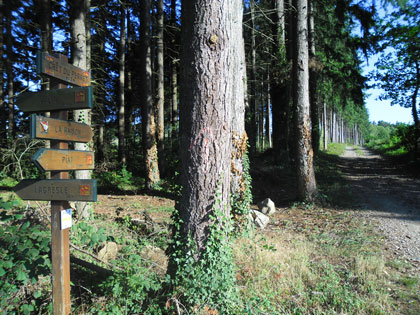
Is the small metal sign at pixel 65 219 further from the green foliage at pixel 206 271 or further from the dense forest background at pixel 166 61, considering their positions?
the dense forest background at pixel 166 61

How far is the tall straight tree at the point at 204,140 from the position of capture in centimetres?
323

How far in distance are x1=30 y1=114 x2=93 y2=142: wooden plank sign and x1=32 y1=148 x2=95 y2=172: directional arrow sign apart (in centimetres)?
14

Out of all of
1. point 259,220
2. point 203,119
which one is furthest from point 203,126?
point 259,220

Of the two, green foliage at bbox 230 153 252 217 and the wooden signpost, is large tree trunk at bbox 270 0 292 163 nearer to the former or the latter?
green foliage at bbox 230 153 252 217

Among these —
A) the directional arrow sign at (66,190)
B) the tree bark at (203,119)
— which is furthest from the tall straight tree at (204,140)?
the directional arrow sign at (66,190)

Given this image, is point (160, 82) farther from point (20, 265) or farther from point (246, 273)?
point (20, 265)

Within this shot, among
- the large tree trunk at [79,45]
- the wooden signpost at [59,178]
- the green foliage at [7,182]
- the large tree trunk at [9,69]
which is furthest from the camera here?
the large tree trunk at [9,69]

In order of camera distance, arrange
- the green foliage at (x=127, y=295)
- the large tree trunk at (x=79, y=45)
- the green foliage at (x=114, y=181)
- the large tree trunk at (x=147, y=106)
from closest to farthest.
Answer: the green foliage at (x=127, y=295) < the large tree trunk at (x=79, y=45) < the large tree trunk at (x=147, y=106) < the green foliage at (x=114, y=181)

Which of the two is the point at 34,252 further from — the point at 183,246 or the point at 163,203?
the point at 163,203

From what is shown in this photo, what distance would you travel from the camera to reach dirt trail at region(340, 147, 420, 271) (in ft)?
18.1

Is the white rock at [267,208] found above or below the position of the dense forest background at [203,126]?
below

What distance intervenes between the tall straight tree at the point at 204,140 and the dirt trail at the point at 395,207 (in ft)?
12.0

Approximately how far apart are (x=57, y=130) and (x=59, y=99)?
0.31 meters

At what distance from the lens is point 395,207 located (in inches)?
330
